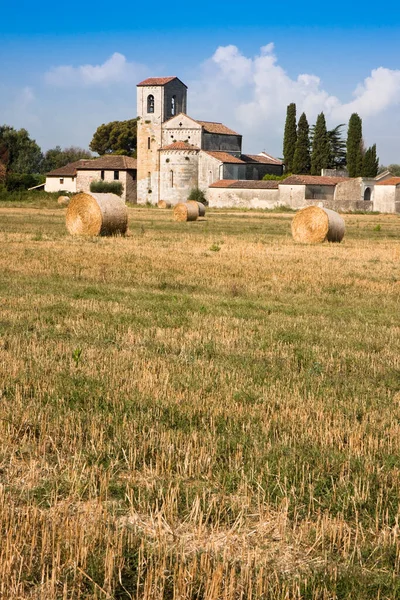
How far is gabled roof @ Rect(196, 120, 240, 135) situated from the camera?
90.8 m

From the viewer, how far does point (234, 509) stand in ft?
17.0

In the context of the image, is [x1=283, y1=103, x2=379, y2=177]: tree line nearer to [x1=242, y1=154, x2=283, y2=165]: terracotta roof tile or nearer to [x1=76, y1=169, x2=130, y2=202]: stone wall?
[x1=242, y1=154, x2=283, y2=165]: terracotta roof tile

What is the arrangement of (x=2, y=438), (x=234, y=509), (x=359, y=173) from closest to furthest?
(x=234, y=509) → (x=2, y=438) → (x=359, y=173)

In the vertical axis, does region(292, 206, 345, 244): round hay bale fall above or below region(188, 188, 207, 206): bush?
below

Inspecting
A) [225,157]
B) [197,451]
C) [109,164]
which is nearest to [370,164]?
[225,157]

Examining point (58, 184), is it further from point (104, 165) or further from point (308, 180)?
point (308, 180)

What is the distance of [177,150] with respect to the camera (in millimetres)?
87750

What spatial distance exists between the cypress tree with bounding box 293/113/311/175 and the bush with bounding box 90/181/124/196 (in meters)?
22.0

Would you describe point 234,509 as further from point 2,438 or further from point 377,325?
point 377,325

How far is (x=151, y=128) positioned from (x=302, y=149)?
63.7ft

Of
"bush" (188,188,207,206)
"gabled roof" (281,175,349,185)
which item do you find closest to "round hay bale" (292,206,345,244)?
"gabled roof" (281,175,349,185)

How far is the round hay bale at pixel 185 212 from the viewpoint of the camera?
48156 millimetres

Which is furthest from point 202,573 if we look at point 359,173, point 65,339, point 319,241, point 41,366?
point 359,173

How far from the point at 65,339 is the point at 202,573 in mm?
6783
